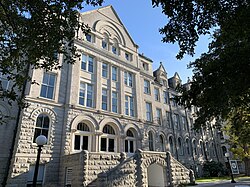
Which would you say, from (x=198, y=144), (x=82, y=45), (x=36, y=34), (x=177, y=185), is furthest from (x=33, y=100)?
(x=198, y=144)

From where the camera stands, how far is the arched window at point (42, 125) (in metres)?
16.4

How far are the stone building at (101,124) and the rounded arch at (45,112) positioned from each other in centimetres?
6

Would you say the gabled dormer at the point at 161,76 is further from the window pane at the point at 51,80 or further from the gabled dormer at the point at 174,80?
the window pane at the point at 51,80

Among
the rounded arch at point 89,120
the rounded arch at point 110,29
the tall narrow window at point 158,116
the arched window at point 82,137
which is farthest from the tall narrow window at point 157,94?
the arched window at point 82,137

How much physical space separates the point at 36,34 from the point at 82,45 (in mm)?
14445

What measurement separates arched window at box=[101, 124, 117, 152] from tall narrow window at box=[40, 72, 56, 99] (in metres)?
6.52

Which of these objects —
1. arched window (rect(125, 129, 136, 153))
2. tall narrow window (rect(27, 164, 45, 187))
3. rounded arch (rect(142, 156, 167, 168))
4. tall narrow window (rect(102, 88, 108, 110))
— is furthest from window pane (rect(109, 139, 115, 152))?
tall narrow window (rect(27, 164, 45, 187))

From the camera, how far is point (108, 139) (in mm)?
20703

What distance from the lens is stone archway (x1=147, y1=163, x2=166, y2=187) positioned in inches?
708

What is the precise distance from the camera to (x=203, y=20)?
23.9ft

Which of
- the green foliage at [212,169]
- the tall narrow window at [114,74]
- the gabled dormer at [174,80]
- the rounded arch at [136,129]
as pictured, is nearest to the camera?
the rounded arch at [136,129]

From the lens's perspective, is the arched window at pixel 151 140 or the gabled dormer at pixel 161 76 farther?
the gabled dormer at pixel 161 76

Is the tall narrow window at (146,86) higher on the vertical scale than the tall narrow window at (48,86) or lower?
higher

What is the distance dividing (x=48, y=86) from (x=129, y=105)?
10.1 metres
